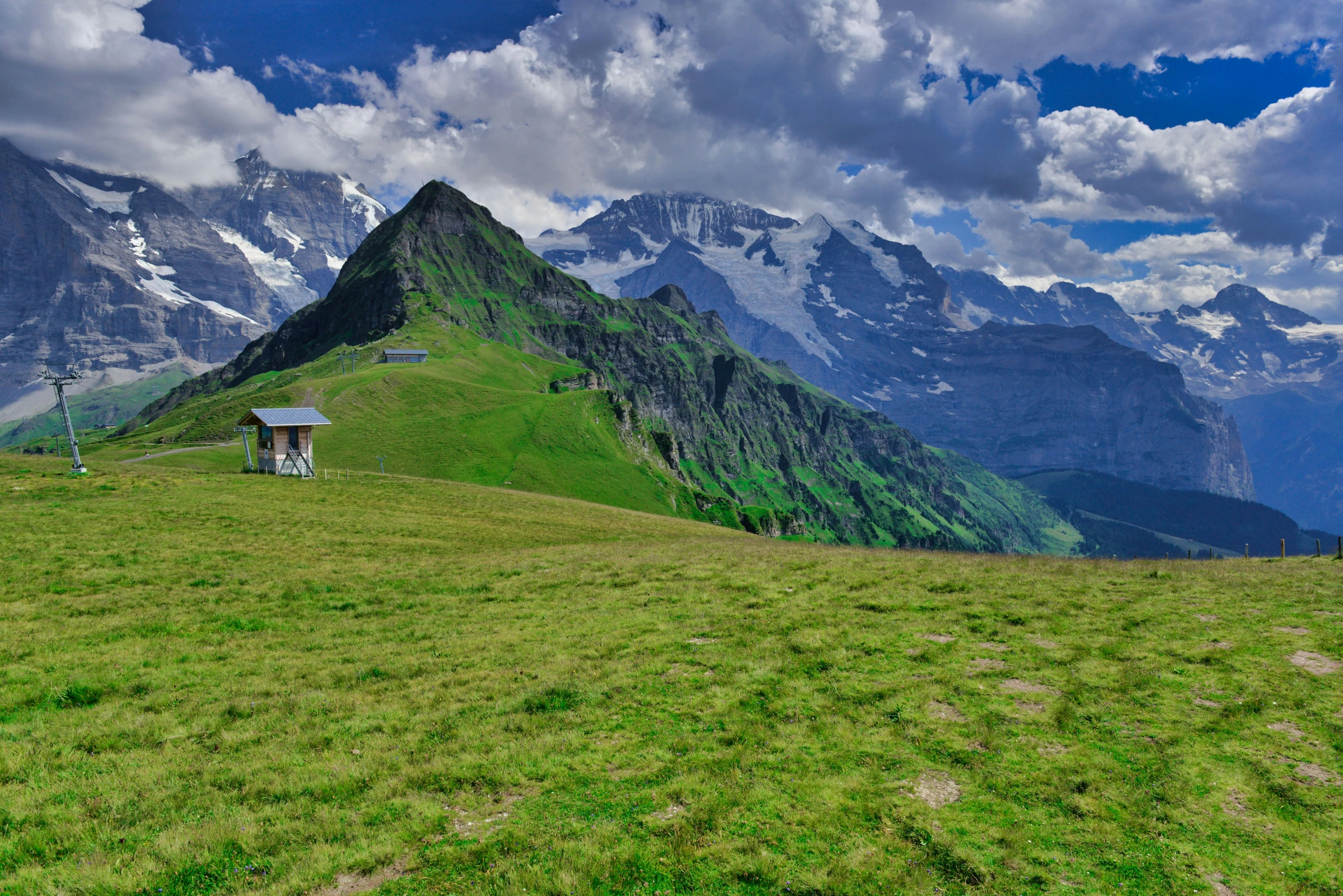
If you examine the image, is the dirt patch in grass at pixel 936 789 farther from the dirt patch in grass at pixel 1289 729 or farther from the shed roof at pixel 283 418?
the shed roof at pixel 283 418

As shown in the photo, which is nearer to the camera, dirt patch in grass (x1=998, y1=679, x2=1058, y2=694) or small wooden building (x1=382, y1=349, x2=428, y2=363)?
dirt patch in grass (x1=998, y1=679, x2=1058, y2=694)

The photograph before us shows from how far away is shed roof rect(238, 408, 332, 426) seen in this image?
65.8m

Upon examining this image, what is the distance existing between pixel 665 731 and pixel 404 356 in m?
188

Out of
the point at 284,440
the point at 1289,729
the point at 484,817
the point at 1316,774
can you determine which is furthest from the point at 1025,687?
the point at 284,440

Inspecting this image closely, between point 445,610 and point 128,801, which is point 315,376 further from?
point 128,801

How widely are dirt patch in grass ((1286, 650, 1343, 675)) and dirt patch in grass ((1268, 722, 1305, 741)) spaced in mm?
3904

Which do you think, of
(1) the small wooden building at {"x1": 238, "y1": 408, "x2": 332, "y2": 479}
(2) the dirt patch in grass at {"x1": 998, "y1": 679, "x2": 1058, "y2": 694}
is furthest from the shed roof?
(2) the dirt patch in grass at {"x1": 998, "y1": 679, "x2": 1058, "y2": 694}

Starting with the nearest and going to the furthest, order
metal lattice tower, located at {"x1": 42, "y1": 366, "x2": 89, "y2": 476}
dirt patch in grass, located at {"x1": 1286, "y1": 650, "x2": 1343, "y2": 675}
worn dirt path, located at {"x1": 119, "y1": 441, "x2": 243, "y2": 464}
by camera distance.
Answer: dirt patch in grass, located at {"x1": 1286, "y1": 650, "x2": 1343, "y2": 675}
metal lattice tower, located at {"x1": 42, "y1": 366, "x2": 89, "y2": 476}
worn dirt path, located at {"x1": 119, "y1": 441, "x2": 243, "y2": 464}

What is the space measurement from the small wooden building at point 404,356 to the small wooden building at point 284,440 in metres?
119

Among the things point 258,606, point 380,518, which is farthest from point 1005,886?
point 380,518

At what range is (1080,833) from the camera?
1143 centimetres

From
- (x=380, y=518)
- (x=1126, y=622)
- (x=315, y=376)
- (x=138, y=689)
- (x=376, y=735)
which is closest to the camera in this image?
(x=376, y=735)

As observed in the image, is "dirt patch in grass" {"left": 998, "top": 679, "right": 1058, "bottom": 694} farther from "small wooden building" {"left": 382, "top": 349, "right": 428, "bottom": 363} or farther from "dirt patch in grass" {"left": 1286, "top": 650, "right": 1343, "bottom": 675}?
"small wooden building" {"left": 382, "top": 349, "right": 428, "bottom": 363}

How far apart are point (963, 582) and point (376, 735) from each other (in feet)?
82.9
